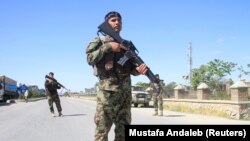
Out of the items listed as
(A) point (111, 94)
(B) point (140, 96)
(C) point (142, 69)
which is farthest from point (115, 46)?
(B) point (140, 96)

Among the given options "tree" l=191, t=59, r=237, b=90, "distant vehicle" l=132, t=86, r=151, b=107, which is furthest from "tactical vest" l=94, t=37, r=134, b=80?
"tree" l=191, t=59, r=237, b=90

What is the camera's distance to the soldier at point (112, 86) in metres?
5.49

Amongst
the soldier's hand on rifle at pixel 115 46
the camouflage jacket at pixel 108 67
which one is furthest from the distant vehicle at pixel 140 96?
the soldier's hand on rifle at pixel 115 46

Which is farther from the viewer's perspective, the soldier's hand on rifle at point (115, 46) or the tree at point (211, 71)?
the tree at point (211, 71)

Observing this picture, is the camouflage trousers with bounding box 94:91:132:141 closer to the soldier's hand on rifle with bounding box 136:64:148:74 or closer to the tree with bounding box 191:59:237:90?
the soldier's hand on rifle with bounding box 136:64:148:74

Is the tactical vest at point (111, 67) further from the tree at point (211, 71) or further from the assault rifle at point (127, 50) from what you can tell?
the tree at point (211, 71)

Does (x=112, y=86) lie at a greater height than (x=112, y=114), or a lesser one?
greater

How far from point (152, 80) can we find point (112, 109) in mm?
596

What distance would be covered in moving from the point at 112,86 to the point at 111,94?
10 cm

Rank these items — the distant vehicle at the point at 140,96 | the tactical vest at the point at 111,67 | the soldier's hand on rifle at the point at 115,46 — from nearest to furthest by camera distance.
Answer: the soldier's hand on rifle at the point at 115,46 → the tactical vest at the point at 111,67 → the distant vehicle at the point at 140,96

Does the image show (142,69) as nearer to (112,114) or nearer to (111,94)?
(111,94)

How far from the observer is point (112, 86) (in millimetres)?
5512

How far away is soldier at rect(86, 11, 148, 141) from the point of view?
18.0ft

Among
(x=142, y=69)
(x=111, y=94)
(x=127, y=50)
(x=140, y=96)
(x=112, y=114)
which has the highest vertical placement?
(x=127, y=50)
